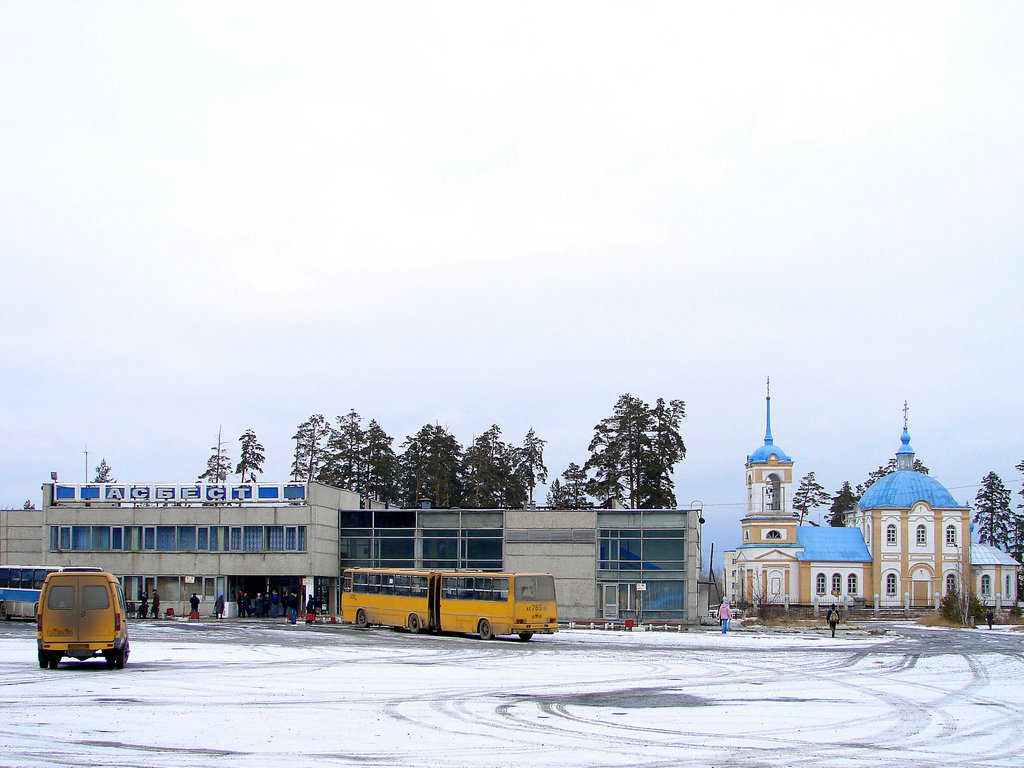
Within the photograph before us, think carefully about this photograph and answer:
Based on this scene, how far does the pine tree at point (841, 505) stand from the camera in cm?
15962

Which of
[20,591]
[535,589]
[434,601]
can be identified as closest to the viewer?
[535,589]

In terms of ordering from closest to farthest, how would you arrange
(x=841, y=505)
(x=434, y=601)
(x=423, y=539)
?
(x=434, y=601) < (x=423, y=539) < (x=841, y=505)

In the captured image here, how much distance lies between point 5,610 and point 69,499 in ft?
42.8

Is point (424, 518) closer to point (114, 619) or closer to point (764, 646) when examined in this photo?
point (764, 646)

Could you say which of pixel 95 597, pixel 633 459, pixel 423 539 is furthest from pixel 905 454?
pixel 95 597

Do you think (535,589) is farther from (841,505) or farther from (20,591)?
(841,505)

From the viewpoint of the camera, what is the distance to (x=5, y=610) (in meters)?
56.3

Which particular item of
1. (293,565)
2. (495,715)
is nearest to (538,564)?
(293,565)

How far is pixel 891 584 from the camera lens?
117750 millimetres

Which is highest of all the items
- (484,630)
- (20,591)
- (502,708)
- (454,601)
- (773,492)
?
(773,492)

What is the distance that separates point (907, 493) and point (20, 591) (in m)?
92.4

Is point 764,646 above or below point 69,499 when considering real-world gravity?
below

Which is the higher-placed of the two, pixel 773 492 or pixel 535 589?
pixel 773 492

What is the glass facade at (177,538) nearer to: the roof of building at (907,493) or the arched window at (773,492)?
the arched window at (773,492)
